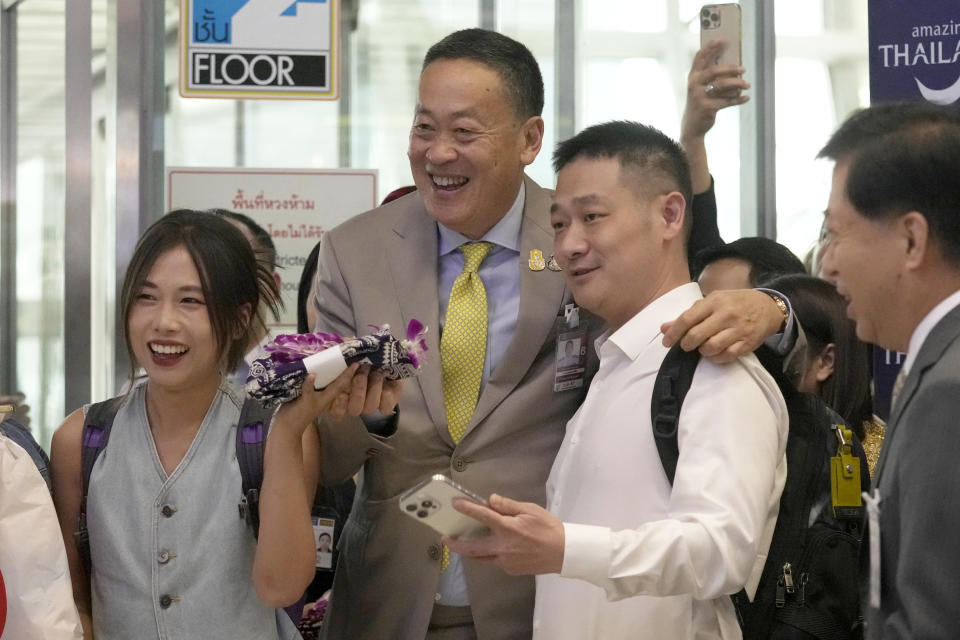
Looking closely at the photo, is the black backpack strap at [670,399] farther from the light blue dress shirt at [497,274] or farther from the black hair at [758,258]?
the black hair at [758,258]

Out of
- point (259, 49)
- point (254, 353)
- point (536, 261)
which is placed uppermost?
point (259, 49)

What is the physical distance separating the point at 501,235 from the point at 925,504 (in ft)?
4.48

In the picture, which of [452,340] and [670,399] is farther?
[452,340]

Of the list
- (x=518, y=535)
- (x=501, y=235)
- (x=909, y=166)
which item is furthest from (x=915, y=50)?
(x=518, y=535)

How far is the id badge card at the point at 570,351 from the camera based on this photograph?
8.28 ft

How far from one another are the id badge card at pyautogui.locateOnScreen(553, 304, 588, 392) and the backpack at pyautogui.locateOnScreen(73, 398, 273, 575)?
1.95 ft

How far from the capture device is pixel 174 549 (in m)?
2.37

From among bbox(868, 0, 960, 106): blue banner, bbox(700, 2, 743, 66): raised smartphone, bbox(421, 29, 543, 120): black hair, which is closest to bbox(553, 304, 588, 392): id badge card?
bbox(421, 29, 543, 120): black hair

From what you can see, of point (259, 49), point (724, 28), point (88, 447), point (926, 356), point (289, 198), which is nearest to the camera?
point (926, 356)

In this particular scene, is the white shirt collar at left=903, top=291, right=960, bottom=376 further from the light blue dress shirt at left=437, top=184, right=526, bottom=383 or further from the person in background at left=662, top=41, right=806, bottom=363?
the light blue dress shirt at left=437, top=184, right=526, bottom=383

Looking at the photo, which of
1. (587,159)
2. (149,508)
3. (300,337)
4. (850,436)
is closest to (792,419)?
(850,436)

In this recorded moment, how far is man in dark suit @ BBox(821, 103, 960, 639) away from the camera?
1.49 m

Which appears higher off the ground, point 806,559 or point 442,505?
point 442,505

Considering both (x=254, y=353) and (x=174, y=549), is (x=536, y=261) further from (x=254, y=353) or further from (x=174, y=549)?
(x=254, y=353)
